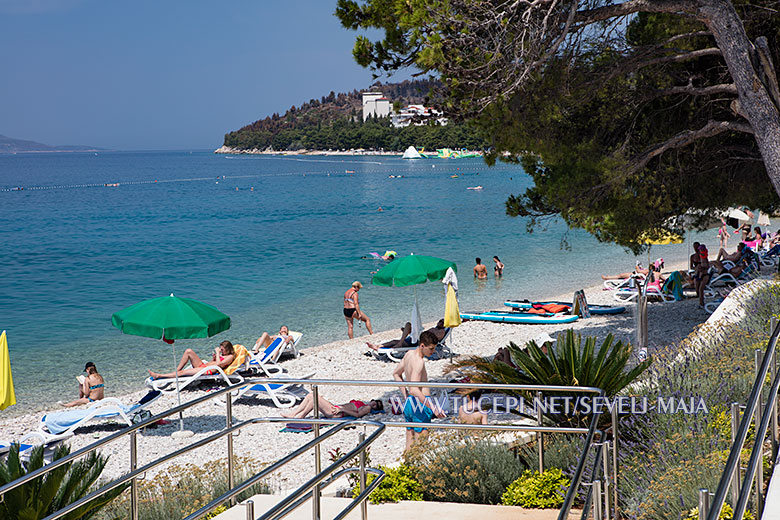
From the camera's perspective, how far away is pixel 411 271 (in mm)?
14922

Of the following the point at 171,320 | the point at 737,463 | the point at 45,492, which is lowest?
the point at 171,320

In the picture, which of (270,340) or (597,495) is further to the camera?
(270,340)

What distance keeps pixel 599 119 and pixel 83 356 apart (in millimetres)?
14617

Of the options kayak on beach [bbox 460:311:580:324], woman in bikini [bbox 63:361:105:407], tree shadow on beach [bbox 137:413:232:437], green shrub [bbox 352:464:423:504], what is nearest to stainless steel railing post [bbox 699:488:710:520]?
green shrub [bbox 352:464:423:504]

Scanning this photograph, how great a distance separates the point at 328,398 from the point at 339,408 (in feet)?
4.93

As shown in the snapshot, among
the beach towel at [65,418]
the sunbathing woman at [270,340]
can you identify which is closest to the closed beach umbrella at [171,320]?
the beach towel at [65,418]

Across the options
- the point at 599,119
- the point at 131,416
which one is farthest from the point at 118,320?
the point at 599,119

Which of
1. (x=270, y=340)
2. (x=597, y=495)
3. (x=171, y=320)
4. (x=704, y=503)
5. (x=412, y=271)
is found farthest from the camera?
(x=270, y=340)

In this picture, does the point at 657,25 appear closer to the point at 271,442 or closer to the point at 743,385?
the point at 743,385

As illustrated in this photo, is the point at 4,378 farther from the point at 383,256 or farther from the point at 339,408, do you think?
the point at 383,256

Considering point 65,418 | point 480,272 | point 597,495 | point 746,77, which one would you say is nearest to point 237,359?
point 65,418

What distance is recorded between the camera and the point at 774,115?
9266 mm

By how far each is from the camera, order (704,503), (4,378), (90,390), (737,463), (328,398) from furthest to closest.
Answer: (90,390)
(328,398)
(4,378)
(737,463)
(704,503)

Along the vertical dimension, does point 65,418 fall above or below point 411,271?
below
